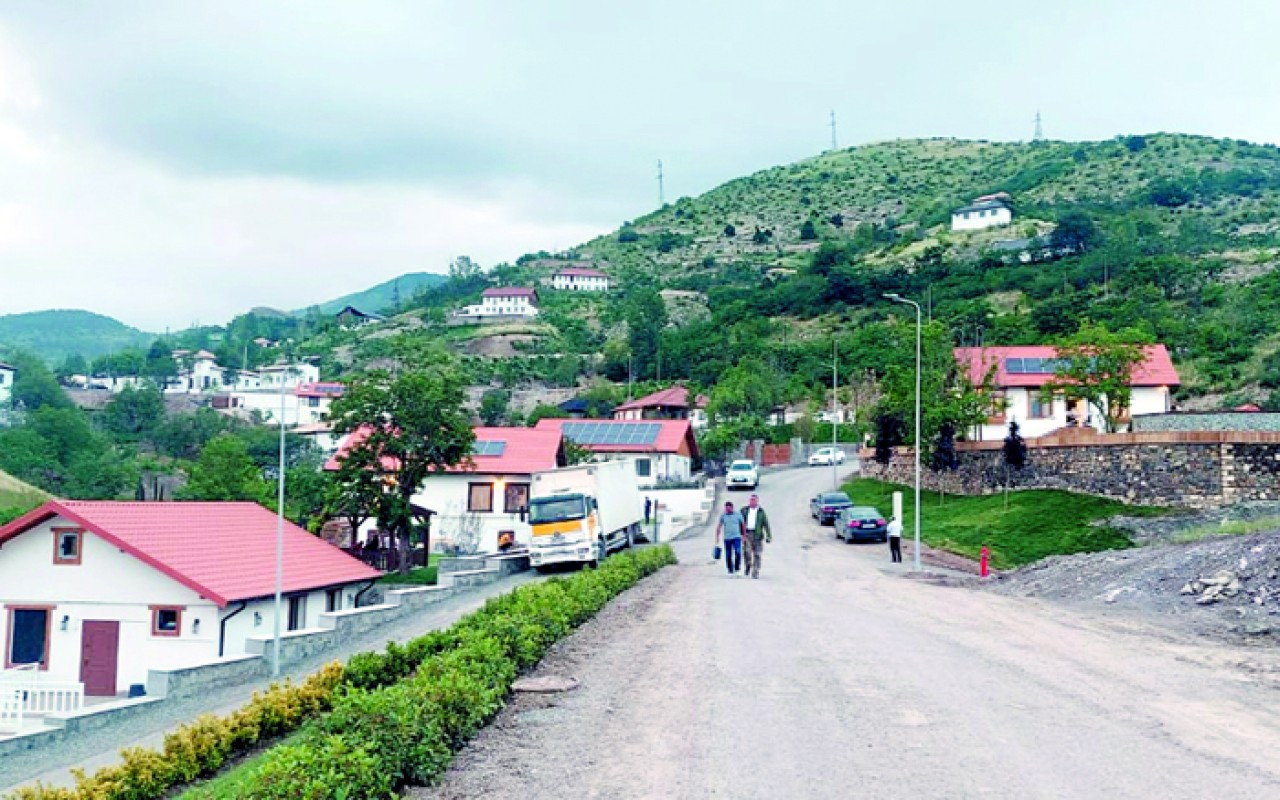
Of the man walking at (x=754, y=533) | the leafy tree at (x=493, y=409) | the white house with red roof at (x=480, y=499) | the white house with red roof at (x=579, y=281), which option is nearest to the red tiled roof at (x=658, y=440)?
the white house with red roof at (x=480, y=499)

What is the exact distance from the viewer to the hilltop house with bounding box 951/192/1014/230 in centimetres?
14125

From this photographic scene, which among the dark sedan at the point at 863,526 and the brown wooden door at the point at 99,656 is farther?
the dark sedan at the point at 863,526

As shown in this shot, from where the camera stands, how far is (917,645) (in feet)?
51.5

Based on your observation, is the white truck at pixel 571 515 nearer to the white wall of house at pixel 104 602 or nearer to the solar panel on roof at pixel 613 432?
the white wall of house at pixel 104 602

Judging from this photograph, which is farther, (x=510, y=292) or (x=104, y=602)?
(x=510, y=292)

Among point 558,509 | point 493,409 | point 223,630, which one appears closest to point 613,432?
point 493,409

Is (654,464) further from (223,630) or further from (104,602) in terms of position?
(104,602)

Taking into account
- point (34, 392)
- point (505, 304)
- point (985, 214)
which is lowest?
point (34, 392)

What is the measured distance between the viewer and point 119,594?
28.1m

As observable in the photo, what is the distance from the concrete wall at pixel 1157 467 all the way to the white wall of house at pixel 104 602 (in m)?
28.4

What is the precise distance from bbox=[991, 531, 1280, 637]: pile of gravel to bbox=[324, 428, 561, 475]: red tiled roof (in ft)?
82.8

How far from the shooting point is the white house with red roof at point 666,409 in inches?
3211

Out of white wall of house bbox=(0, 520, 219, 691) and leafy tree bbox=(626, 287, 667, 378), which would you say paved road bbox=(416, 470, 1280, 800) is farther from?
leafy tree bbox=(626, 287, 667, 378)

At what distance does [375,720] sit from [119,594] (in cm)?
2224
